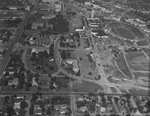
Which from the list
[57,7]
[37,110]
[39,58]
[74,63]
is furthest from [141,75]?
[57,7]

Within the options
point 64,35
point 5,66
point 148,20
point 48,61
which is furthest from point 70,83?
point 148,20

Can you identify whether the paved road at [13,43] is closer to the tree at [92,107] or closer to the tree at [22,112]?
the tree at [22,112]

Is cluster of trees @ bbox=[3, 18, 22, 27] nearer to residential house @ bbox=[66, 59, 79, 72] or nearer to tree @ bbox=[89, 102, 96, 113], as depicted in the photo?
residential house @ bbox=[66, 59, 79, 72]

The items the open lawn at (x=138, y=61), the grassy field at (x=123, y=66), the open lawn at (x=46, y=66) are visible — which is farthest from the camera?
the open lawn at (x=138, y=61)

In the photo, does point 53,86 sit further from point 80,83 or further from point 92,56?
point 92,56

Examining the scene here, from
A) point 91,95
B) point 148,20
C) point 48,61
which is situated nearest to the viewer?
point 91,95

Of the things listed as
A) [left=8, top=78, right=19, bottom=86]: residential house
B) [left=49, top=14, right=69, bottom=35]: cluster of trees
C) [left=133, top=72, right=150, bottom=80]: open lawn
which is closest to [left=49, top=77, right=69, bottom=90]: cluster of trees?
[left=8, top=78, right=19, bottom=86]: residential house

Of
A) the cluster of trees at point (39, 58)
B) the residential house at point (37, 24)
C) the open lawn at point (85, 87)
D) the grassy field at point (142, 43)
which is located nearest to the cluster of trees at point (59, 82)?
the open lawn at point (85, 87)

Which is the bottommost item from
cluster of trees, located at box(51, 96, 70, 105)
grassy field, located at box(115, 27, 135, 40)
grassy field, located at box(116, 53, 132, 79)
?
cluster of trees, located at box(51, 96, 70, 105)
